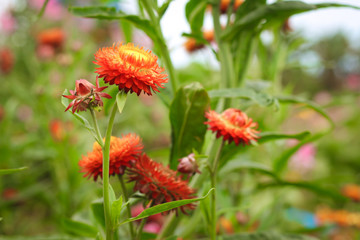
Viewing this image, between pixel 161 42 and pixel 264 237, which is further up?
pixel 161 42

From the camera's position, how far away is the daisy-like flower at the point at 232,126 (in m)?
0.43

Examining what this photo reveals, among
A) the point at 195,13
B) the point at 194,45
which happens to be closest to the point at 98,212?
the point at 195,13

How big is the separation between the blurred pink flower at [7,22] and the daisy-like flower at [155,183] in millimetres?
1771

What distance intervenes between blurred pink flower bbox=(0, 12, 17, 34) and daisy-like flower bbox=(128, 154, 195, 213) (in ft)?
5.81

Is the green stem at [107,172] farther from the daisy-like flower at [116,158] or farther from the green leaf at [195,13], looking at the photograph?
the green leaf at [195,13]

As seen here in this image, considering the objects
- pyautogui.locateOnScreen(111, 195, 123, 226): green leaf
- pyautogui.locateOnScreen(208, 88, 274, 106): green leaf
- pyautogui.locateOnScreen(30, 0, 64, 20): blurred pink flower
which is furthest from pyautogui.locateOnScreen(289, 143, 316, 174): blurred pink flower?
pyautogui.locateOnScreen(30, 0, 64, 20): blurred pink flower

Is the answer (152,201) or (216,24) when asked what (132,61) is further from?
(216,24)

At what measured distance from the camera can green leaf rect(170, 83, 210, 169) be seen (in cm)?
50

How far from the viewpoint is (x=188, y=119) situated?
20.5 inches

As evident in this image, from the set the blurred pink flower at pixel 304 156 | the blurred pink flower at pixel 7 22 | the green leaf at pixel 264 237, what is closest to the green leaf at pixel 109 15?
the green leaf at pixel 264 237

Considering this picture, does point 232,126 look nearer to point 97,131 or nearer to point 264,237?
point 97,131

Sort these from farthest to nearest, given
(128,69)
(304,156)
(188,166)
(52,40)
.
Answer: (304,156) → (52,40) → (188,166) → (128,69)

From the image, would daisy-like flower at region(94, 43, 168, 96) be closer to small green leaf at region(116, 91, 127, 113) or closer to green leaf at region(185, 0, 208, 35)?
small green leaf at region(116, 91, 127, 113)

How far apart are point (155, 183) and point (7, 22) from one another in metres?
1.81
